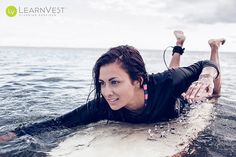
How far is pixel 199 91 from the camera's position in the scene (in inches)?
147

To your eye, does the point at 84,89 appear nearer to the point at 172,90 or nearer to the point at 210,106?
the point at 210,106

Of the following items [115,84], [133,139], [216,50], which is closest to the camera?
[115,84]

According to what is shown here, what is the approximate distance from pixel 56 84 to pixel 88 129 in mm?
5797

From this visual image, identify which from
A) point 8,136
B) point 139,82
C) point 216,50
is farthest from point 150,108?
point 216,50

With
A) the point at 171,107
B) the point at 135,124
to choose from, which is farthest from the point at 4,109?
the point at 171,107

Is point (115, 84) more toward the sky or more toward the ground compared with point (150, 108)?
more toward the sky

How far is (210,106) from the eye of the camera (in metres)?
6.27

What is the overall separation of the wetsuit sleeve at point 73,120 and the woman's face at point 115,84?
0.54 m

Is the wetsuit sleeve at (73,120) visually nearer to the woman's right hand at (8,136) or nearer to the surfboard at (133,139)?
the woman's right hand at (8,136)

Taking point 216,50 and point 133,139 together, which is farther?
point 216,50

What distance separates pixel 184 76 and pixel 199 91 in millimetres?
850

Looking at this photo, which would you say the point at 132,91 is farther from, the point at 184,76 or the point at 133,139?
the point at 184,76

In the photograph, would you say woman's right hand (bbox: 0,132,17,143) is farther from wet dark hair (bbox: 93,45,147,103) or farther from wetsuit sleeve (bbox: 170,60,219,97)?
wetsuit sleeve (bbox: 170,60,219,97)

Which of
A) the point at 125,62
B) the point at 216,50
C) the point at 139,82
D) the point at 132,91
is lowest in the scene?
the point at 132,91
